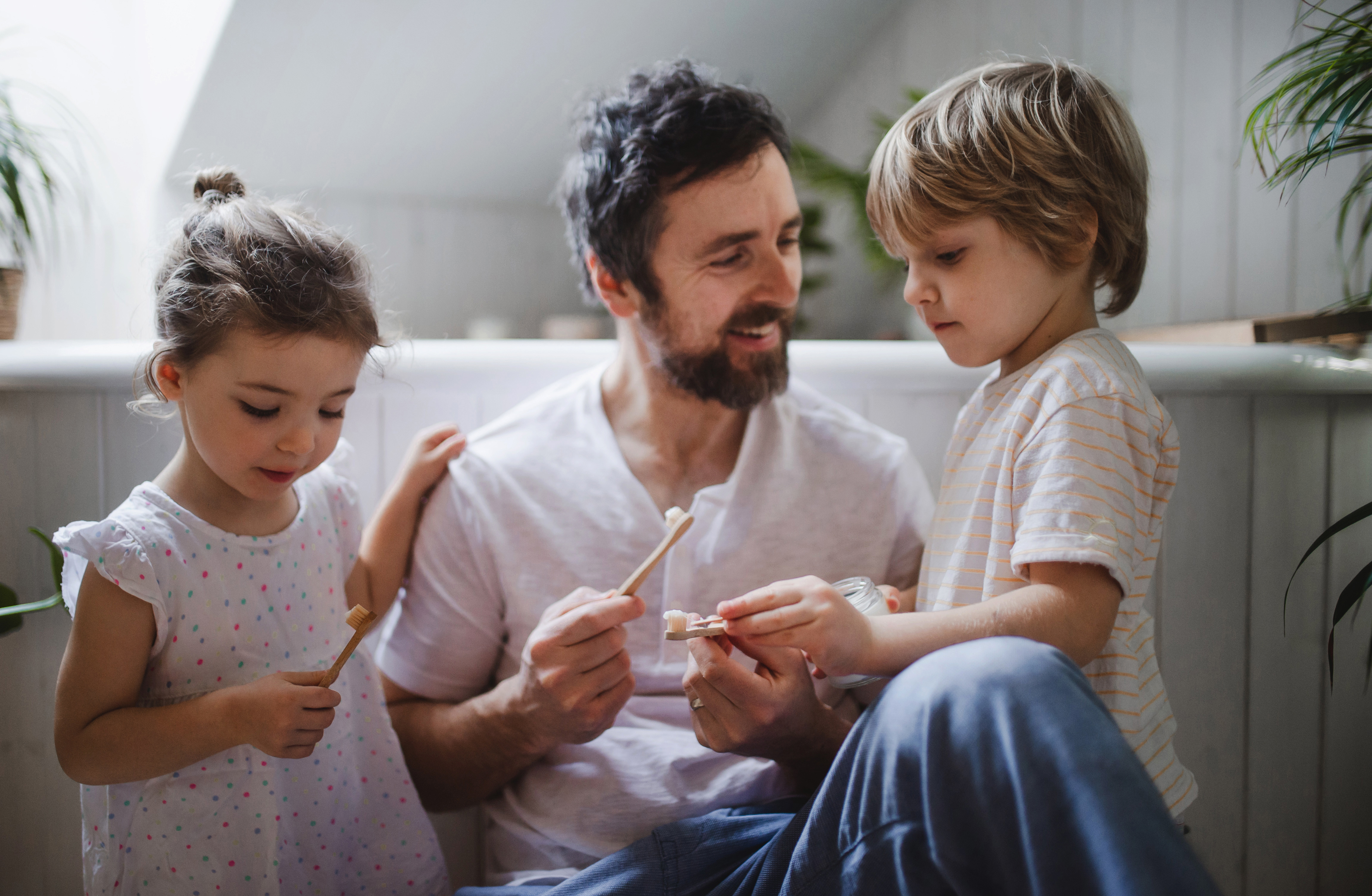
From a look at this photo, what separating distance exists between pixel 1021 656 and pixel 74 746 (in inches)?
31.0

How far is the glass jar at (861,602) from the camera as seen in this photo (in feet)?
2.62

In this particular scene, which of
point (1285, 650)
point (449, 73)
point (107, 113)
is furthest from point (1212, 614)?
point (107, 113)

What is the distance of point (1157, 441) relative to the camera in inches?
32.1

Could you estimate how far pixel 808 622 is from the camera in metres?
0.73

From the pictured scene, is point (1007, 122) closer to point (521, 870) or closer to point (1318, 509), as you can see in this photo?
point (1318, 509)

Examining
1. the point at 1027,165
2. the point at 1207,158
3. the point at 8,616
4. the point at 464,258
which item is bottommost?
the point at 8,616

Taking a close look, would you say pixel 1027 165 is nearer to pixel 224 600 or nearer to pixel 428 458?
pixel 428 458

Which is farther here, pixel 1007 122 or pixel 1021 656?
pixel 1007 122

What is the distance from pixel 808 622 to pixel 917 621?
4.0 inches

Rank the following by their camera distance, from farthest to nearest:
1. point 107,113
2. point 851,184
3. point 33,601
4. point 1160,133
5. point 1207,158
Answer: point 107,113 → point 851,184 → point 1160,133 → point 1207,158 → point 33,601

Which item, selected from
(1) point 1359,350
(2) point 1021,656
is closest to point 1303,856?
(1) point 1359,350

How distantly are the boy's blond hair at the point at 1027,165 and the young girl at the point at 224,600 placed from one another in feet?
1.79

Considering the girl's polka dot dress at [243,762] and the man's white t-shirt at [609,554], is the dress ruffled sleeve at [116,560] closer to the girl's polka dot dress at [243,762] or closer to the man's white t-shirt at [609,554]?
the girl's polka dot dress at [243,762]

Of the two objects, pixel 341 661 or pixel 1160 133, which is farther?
pixel 1160 133
